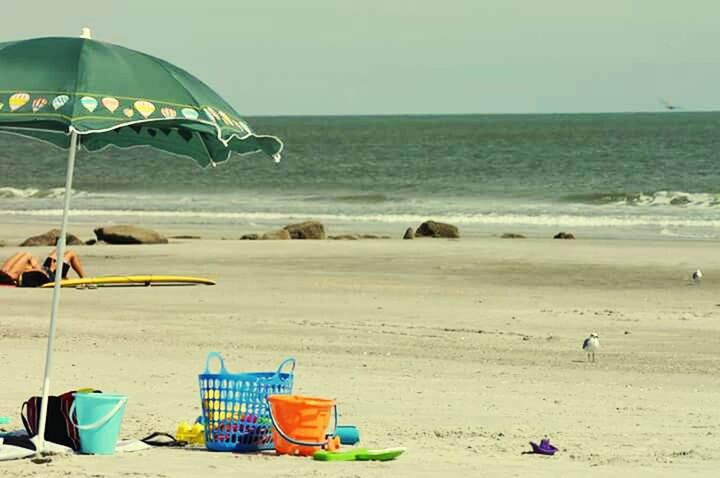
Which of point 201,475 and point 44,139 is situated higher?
point 44,139

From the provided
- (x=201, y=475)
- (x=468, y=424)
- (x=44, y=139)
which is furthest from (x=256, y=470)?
(x=44, y=139)

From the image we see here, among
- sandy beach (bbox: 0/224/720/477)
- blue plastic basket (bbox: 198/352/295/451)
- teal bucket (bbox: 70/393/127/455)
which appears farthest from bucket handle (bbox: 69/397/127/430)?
blue plastic basket (bbox: 198/352/295/451)

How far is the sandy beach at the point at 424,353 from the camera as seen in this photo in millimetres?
7863

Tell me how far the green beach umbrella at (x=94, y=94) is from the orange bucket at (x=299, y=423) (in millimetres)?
1249

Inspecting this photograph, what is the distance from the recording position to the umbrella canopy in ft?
22.4

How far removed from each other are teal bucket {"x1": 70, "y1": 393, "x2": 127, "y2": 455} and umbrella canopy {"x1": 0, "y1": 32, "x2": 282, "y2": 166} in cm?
147

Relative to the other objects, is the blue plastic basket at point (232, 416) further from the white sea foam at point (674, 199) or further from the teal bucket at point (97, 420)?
the white sea foam at point (674, 199)

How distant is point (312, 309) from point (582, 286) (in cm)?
454

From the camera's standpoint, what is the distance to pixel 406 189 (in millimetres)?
50969

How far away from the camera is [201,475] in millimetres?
7156

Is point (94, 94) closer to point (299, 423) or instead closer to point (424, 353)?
point (299, 423)

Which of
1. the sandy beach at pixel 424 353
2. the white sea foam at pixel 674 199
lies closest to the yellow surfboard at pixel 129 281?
the sandy beach at pixel 424 353

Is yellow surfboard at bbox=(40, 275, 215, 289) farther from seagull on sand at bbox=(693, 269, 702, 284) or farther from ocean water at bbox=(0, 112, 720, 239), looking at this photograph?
ocean water at bbox=(0, 112, 720, 239)

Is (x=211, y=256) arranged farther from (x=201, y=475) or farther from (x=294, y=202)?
(x=294, y=202)
